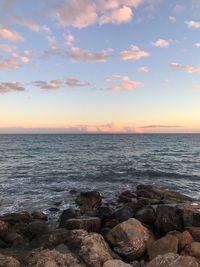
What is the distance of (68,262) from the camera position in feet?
31.3

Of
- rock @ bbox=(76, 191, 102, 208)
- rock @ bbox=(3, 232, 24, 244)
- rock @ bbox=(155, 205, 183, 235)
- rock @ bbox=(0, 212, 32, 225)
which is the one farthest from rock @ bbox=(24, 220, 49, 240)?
rock @ bbox=(76, 191, 102, 208)

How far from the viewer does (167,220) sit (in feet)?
43.8

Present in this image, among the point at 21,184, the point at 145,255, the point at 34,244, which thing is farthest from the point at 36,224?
the point at 21,184

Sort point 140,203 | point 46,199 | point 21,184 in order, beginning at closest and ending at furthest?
point 140,203
point 46,199
point 21,184

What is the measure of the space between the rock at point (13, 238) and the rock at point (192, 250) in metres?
6.23

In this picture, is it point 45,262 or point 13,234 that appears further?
point 13,234

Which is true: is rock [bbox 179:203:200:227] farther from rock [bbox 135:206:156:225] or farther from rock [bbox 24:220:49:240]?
rock [bbox 24:220:49:240]

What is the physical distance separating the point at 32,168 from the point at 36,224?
26.1 metres

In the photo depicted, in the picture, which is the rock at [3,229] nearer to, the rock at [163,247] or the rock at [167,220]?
the rock at [163,247]

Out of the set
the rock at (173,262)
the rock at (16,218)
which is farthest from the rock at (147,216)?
the rock at (16,218)

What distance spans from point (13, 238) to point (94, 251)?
13.7ft

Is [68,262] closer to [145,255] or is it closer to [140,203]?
[145,255]

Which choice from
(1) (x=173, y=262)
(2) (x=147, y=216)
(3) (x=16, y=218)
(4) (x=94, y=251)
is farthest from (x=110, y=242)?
(3) (x=16, y=218)

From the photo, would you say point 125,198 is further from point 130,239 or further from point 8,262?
point 8,262
